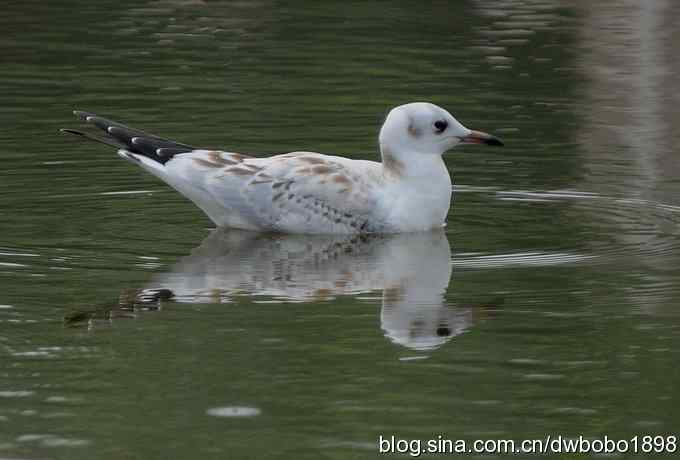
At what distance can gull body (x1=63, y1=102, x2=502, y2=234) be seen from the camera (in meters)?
11.4

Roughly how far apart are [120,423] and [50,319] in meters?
1.91

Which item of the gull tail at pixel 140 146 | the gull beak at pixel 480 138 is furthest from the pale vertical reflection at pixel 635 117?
the gull tail at pixel 140 146

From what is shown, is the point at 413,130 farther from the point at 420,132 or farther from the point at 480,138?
the point at 480,138

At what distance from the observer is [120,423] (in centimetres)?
713

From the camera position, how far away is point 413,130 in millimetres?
11711

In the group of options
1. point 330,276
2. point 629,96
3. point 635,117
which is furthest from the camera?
point 629,96

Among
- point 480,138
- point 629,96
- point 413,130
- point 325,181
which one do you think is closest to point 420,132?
point 413,130

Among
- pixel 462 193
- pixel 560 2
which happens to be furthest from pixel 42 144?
pixel 560 2

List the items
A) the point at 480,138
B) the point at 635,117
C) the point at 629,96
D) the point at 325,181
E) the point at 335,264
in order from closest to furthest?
the point at 335,264
the point at 325,181
the point at 480,138
the point at 635,117
the point at 629,96

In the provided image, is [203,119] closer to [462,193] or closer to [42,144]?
[42,144]

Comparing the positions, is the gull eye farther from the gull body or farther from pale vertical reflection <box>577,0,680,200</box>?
pale vertical reflection <box>577,0,680,200</box>

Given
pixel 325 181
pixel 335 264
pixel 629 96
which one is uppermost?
pixel 325 181

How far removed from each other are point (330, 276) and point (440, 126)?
206 cm

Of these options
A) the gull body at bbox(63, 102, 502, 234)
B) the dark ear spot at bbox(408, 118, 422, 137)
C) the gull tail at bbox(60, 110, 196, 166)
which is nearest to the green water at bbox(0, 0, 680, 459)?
the gull body at bbox(63, 102, 502, 234)
